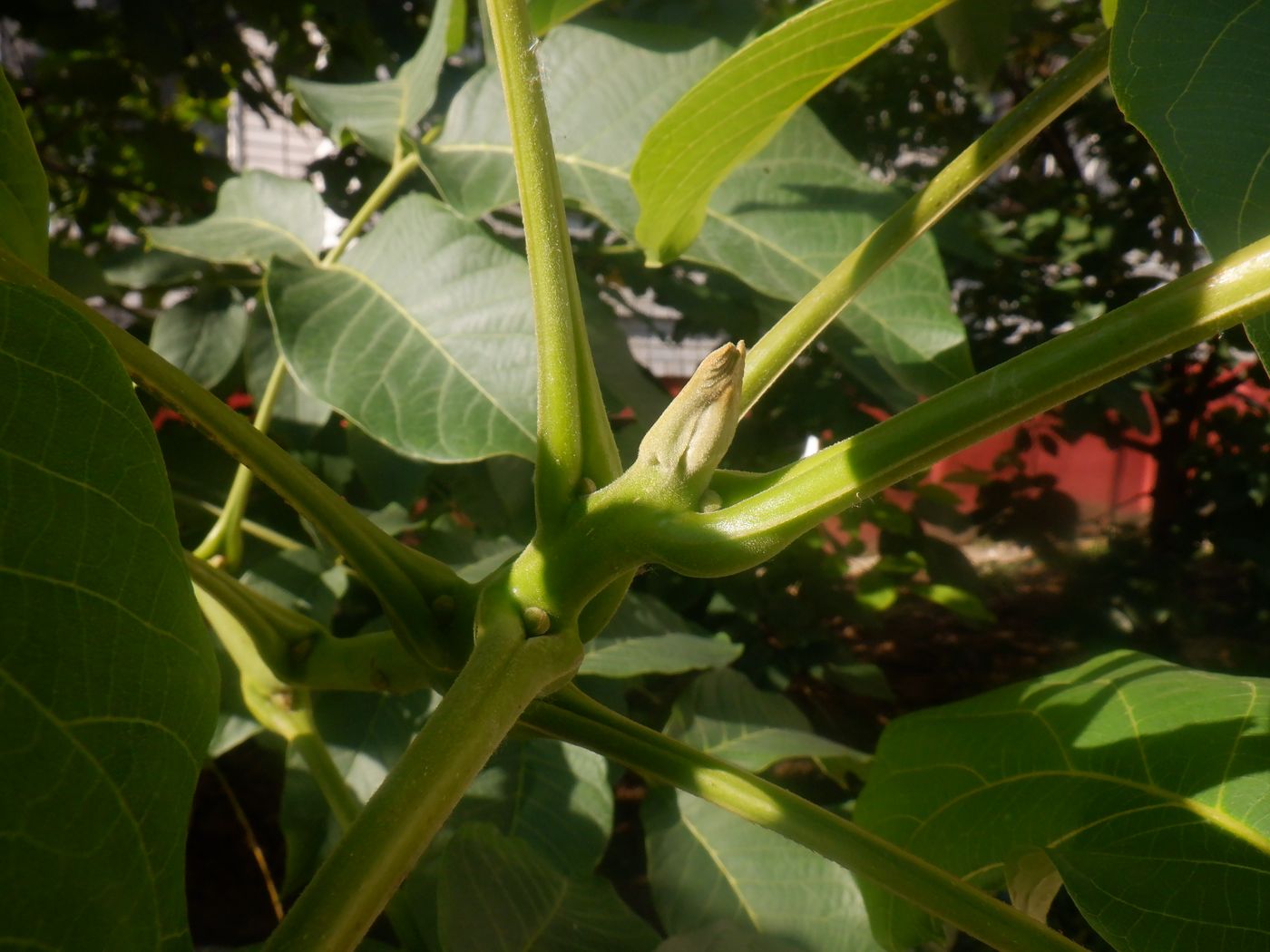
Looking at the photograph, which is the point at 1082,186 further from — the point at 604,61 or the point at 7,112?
the point at 7,112

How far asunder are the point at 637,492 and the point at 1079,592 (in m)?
1.86

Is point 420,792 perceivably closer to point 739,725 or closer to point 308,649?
point 308,649

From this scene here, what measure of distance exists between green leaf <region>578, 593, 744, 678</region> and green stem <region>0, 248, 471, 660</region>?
22cm

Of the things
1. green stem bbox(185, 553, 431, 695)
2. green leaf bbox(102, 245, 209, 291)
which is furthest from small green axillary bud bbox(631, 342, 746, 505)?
green leaf bbox(102, 245, 209, 291)

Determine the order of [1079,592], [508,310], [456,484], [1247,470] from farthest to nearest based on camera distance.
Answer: [1079,592] < [1247,470] < [456,484] < [508,310]

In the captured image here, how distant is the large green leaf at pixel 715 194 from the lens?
624mm

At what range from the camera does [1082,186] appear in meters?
2.01

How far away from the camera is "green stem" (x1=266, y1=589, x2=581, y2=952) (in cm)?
24

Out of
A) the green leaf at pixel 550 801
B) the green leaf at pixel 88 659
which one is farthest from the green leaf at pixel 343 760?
the green leaf at pixel 88 659

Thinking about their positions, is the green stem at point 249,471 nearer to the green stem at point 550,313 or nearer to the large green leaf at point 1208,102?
the green stem at point 550,313

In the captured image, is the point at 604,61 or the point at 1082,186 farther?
the point at 1082,186

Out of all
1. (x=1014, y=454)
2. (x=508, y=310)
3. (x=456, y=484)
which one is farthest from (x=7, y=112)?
(x=1014, y=454)

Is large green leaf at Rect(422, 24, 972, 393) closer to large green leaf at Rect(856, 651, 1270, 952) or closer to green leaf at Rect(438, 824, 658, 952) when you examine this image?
large green leaf at Rect(856, 651, 1270, 952)

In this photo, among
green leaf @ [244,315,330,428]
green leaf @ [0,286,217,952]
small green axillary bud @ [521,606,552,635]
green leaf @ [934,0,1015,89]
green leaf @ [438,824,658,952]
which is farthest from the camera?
green leaf @ [244,315,330,428]
